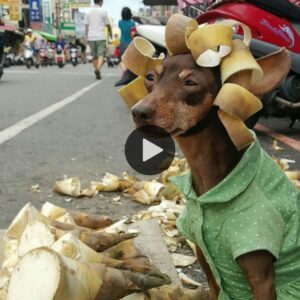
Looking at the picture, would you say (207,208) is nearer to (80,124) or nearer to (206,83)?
(206,83)

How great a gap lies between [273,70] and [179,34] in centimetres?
29

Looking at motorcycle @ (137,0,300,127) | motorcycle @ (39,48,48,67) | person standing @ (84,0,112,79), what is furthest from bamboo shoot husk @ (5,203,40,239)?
motorcycle @ (39,48,48,67)

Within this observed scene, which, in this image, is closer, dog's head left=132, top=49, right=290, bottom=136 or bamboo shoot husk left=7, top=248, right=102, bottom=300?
dog's head left=132, top=49, right=290, bottom=136

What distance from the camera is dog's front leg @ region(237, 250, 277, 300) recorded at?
1.53 m

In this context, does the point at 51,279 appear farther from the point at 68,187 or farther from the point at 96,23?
the point at 96,23

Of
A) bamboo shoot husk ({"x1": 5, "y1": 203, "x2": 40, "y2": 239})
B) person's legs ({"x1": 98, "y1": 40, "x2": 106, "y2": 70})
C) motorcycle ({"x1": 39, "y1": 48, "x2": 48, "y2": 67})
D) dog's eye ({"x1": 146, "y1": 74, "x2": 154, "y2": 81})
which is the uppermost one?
dog's eye ({"x1": 146, "y1": 74, "x2": 154, "y2": 81})

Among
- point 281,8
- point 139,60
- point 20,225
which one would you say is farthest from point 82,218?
point 281,8

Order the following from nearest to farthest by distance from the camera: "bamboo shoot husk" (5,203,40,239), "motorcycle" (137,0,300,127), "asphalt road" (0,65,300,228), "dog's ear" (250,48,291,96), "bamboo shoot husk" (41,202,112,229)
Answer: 1. "dog's ear" (250,48,291,96)
2. "bamboo shoot husk" (5,203,40,239)
3. "bamboo shoot husk" (41,202,112,229)
4. "asphalt road" (0,65,300,228)
5. "motorcycle" (137,0,300,127)

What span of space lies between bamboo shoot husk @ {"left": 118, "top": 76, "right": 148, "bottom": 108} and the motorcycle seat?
3.42 m

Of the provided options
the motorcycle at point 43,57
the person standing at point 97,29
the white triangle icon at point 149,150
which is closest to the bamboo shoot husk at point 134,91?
the white triangle icon at point 149,150

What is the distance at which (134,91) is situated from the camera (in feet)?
5.96

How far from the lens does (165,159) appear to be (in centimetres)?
189
